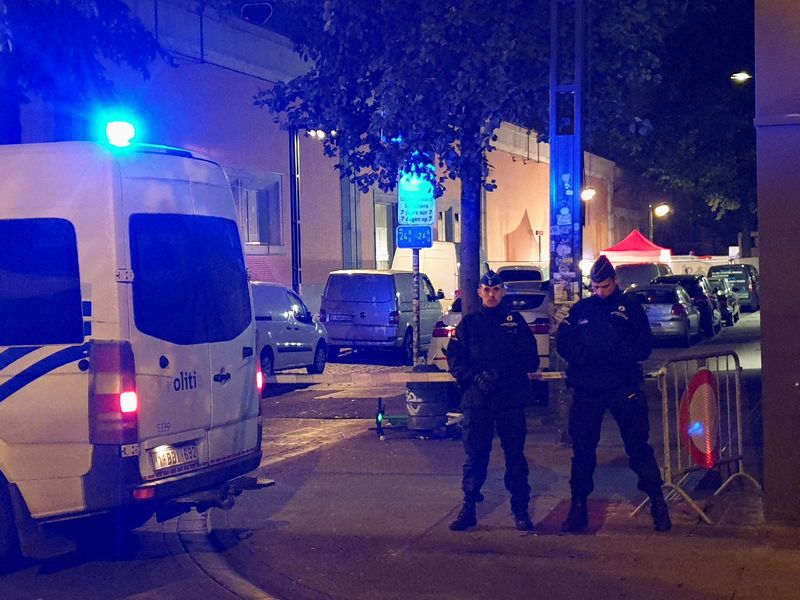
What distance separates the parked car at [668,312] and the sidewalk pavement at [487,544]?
15017 mm

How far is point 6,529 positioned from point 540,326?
29.3 ft

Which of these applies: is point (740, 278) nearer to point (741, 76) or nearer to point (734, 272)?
point (734, 272)

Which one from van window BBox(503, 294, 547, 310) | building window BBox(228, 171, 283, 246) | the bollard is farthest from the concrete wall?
building window BBox(228, 171, 283, 246)

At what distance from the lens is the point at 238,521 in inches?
333

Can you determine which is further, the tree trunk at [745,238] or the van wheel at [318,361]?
the tree trunk at [745,238]

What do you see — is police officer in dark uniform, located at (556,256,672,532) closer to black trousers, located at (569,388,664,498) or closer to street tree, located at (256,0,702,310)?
black trousers, located at (569,388,664,498)

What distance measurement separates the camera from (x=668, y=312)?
80.8 feet

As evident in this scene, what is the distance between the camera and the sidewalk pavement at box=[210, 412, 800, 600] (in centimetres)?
655

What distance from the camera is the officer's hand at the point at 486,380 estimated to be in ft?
24.9

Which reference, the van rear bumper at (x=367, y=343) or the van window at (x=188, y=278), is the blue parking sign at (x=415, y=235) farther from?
the van window at (x=188, y=278)

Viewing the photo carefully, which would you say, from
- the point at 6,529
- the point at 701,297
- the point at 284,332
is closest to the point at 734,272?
the point at 701,297

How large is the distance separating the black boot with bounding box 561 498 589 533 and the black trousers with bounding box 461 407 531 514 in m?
0.32

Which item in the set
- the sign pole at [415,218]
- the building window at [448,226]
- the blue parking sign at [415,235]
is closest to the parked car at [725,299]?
the building window at [448,226]

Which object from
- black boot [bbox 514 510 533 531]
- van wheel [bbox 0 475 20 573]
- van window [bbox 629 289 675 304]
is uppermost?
van window [bbox 629 289 675 304]
